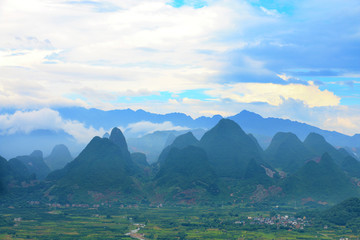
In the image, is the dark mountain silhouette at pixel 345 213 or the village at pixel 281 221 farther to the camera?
the dark mountain silhouette at pixel 345 213

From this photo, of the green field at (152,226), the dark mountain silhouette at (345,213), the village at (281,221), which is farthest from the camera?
the dark mountain silhouette at (345,213)

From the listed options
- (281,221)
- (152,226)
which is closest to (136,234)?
(152,226)

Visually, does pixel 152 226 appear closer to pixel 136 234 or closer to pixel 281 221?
pixel 136 234

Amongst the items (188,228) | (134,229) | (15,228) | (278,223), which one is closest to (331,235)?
(278,223)

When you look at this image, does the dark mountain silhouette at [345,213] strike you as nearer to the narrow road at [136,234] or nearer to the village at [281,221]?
the village at [281,221]

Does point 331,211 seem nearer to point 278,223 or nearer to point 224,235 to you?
point 278,223

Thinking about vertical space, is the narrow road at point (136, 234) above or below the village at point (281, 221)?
above

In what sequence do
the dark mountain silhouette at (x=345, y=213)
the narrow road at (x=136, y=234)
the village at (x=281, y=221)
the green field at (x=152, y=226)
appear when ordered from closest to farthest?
the narrow road at (x=136, y=234) < the green field at (x=152, y=226) < the village at (x=281, y=221) < the dark mountain silhouette at (x=345, y=213)

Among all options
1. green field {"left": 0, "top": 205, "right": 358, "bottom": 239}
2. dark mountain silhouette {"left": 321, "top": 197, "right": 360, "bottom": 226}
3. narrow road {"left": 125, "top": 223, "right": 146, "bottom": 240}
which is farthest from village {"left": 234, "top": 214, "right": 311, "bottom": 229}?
narrow road {"left": 125, "top": 223, "right": 146, "bottom": 240}

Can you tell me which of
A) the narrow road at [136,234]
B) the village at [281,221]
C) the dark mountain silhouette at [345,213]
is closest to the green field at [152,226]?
the village at [281,221]
